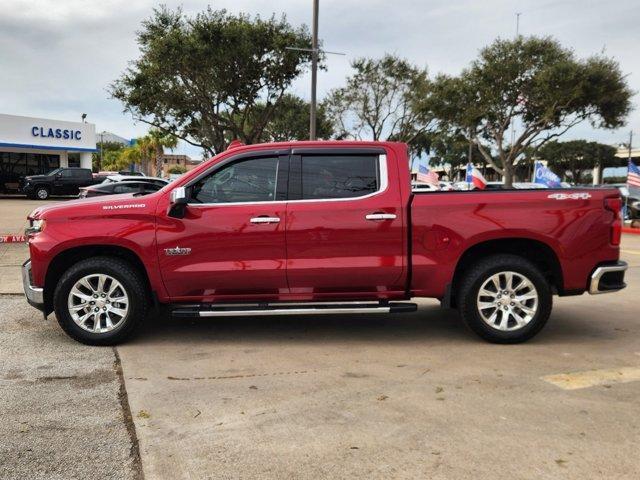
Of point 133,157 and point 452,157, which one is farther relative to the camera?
point 452,157

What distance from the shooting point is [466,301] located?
541 cm

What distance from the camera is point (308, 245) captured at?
530cm

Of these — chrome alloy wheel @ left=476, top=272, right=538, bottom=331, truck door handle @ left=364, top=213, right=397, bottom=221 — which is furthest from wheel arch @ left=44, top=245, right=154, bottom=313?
chrome alloy wheel @ left=476, top=272, right=538, bottom=331

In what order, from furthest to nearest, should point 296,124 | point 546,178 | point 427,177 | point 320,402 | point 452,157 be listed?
point 452,157
point 296,124
point 427,177
point 546,178
point 320,402

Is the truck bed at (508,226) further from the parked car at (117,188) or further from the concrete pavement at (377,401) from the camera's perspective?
the parked car at (117,188)

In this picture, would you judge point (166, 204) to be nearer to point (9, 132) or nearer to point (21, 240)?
point (21, 240)

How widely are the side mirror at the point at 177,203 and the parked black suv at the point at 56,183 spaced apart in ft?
91.8

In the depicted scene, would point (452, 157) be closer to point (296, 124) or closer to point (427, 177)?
point (296, 124)

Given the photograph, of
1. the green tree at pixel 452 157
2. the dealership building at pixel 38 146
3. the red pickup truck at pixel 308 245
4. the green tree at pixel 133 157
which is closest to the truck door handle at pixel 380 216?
the red pickup truck at pixel 308 245

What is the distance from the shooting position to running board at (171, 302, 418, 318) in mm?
5285

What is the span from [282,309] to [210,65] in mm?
19933

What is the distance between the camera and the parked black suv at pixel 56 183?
3008 centimetres

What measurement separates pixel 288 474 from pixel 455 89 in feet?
89.2

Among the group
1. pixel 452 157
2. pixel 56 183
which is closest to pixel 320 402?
pixel 56 183
